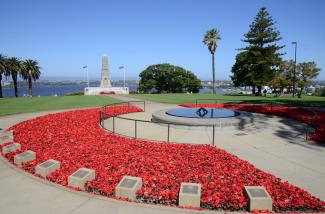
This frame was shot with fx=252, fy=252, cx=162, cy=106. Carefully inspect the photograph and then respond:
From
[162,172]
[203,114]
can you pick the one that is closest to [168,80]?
[203,114]

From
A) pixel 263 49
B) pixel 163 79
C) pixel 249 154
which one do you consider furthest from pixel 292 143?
pixel 163 79

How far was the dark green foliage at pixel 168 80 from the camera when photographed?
89812 mm

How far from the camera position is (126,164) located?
7.67 metres

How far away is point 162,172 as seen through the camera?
23.1ft

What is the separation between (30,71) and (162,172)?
62.6 m

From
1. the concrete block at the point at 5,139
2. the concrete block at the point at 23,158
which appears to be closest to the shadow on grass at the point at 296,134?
the concrete block at the point at 23,158

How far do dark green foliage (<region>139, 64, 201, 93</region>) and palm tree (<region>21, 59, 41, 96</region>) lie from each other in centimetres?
3764

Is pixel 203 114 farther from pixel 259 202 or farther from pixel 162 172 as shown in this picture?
pixel 259 202

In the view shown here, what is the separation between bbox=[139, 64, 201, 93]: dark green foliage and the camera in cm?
8981

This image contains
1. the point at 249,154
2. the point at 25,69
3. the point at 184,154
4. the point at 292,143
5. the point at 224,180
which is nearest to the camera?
the point at 224,180

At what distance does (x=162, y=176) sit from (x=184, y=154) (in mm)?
2245

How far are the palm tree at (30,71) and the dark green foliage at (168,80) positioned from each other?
3764 cm

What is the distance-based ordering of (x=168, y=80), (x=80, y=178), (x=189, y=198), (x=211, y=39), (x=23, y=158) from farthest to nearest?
1. (x=168, y=80)
2. (x=211, y=39)
3. (x=23, y=158)
4. (x=80, y=178)
5. (x=189, y=198)

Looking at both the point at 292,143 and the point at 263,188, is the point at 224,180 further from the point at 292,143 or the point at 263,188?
the point at 292,143
